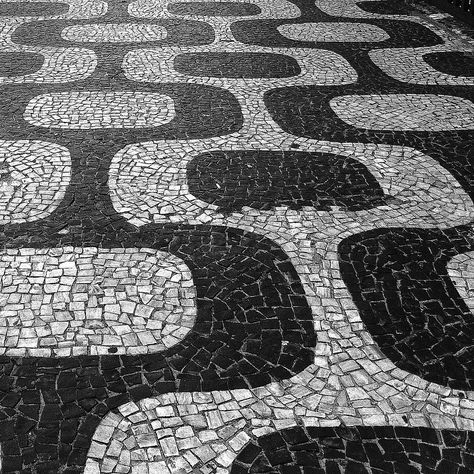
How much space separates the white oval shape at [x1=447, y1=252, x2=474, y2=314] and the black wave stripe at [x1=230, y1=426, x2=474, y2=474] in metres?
1.23

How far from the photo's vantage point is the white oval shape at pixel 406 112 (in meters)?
7.15

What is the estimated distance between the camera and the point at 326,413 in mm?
3744

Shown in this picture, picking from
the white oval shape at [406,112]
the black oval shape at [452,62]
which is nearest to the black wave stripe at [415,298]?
the white oval shape at [406,112]

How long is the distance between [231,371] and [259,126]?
3.66m

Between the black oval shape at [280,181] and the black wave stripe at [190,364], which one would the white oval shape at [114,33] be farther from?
the black wave stripe at [190,364]

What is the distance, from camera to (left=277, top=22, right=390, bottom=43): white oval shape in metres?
10.1

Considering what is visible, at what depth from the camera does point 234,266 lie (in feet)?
16.0

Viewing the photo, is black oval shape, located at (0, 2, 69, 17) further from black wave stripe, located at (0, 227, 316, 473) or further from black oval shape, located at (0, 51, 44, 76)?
black wave stripe, located at (0, 227, 316, 473)

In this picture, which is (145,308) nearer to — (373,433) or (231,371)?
(231,371)

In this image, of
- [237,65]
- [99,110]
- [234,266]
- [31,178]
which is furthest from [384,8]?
[234,266]

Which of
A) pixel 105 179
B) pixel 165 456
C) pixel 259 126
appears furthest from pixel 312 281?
pixel 259 126

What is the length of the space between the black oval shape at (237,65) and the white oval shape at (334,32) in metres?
1.13

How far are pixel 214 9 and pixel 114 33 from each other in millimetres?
2236

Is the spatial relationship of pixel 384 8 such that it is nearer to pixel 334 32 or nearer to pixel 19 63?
pixel 334 32
